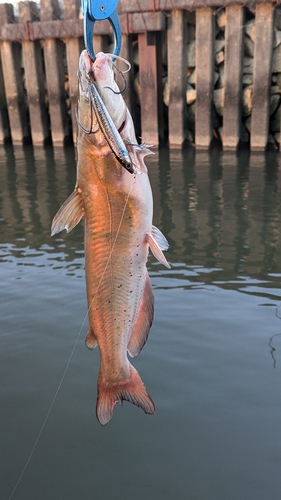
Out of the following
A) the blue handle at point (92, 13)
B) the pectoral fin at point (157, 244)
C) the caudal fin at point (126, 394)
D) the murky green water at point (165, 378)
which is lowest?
the murky green water at point (165, 378)

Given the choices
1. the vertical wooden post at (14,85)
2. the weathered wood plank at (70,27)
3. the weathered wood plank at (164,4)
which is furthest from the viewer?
the vertical wooden post at (14,85)

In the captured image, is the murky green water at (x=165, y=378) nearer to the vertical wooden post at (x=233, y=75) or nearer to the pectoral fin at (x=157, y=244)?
the pectoral fin at (x=157, y=244)

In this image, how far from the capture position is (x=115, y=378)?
3.35m

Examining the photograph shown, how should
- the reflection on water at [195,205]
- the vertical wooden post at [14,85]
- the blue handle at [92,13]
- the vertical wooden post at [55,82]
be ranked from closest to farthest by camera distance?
Answer: the blue handle at [92,13]
the reflection on water at [195,205]
the vertical wooden post at [55,82]
the vertical wooden post at [14,85]

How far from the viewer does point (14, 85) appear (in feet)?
57.8

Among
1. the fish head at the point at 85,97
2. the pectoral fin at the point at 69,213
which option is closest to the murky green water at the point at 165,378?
the pectoral fin at the point at 69,213

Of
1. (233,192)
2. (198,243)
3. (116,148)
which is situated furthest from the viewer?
(233,192)

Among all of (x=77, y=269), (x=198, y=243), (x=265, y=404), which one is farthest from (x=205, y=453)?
(x=198, y=243)

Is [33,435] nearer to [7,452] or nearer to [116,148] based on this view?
[7,452]

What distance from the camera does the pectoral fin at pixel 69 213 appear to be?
3.05m

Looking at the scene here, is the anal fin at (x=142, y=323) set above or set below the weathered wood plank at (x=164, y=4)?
below

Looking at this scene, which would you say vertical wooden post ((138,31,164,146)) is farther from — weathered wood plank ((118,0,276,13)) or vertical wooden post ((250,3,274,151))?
vertical wooden post ((250,3,274,151))

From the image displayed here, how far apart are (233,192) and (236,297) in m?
5.44

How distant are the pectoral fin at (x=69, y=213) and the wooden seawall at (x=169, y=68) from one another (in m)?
12.4
